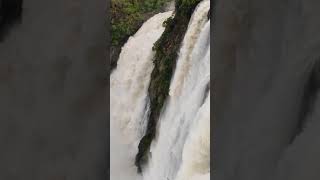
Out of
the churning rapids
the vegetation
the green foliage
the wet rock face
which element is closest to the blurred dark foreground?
the wet rock face

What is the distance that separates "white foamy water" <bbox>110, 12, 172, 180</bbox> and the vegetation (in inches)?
9.5

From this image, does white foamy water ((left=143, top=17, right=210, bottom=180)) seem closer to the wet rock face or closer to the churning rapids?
the churning rapids

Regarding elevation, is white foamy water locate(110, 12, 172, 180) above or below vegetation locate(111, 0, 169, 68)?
below

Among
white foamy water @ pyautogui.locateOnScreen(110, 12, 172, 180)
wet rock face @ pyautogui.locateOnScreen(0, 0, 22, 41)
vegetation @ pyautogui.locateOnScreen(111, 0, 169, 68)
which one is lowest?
A: white foamy water @ pyautogui.locateOnScreen(110, 12, 172, 180)

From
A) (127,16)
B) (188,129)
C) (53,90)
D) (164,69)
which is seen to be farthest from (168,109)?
(53,90)

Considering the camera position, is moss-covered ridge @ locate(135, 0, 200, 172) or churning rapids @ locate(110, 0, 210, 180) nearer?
churning rapids @ locate(110, 0, 210, 180)

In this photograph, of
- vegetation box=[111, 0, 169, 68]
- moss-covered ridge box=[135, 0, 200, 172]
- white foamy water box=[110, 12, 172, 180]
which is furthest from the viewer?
vegetation box=[111, 0, 169, 68]

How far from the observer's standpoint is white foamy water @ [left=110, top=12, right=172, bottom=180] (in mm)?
4734

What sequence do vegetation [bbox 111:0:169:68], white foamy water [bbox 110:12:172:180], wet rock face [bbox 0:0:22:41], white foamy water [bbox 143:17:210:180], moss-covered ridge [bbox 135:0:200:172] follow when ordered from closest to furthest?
wet rock face [bbox 0:0:22:41], white foamy water [bbox 143:17:210:180], moss-covered ridge [bbox 135:0:200:172], white foamy water [bbox 110:12:172:180], vegetation [bbox 111:0:169:68]

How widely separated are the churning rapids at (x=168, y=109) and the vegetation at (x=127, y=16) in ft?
0.34

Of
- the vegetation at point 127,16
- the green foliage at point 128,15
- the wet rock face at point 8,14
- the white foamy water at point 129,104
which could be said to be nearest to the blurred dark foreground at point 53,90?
the wet rock face at point 8,14

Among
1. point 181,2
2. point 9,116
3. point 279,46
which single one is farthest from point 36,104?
point 181,2

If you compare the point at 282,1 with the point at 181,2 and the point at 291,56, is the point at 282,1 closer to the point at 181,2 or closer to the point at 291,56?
the point at 291,56

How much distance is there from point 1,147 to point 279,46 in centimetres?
26
